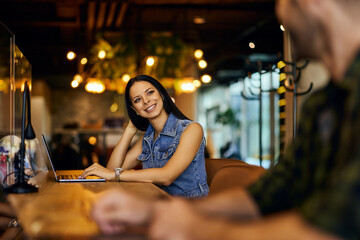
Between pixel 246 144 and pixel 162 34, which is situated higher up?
pixel 162 34

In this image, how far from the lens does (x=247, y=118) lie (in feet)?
42.7

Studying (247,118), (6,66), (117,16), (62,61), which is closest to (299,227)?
(6,66)

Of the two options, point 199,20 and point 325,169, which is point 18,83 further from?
point 199,20

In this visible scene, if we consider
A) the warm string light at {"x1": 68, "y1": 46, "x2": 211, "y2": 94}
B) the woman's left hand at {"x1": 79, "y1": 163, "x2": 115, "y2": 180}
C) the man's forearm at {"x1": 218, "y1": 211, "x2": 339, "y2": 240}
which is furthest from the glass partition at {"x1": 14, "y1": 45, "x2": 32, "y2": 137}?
the warm string light at {"x1": 68, "y1": 46, "x2": 211, "y2": 94}

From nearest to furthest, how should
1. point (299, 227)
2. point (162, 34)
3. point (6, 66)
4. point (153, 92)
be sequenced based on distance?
point (299, 227), point (6, 66), point (153, 92), point (162, 34)

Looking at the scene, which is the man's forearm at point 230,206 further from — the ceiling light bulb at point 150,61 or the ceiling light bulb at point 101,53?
the ceiling light bulb at point 101,53

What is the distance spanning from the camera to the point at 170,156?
276 centimetres

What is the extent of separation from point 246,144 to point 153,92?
10396 millimetres

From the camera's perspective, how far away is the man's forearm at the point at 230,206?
1119 mm

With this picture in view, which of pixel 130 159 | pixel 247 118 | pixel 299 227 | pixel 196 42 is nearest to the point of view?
pixel 299 227

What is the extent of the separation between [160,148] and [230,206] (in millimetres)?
1730

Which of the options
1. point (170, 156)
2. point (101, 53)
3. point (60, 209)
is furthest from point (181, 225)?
point (101, 53)

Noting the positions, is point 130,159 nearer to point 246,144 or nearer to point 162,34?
point 162,34

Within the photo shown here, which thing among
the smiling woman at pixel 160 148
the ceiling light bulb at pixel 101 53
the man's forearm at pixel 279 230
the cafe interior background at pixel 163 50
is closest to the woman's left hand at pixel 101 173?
the smiling woman at pixel 160 148
